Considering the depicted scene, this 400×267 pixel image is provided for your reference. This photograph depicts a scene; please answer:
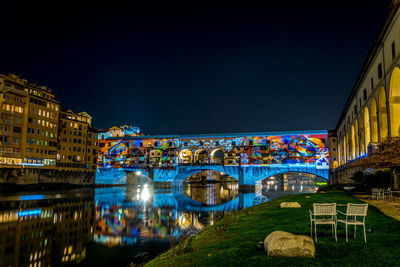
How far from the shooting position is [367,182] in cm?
3419

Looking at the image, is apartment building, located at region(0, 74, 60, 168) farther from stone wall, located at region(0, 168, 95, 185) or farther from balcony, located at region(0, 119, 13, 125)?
stone wall, located at region(0, 168, 95, 185)

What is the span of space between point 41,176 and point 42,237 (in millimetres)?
65536

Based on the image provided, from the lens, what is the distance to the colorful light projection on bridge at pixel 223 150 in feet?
290

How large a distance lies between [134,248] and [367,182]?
25916 millimetres

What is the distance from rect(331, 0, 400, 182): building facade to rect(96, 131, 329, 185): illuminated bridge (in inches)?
1408

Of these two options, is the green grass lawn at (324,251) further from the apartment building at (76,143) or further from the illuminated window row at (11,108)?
the apartment building at (76,143)

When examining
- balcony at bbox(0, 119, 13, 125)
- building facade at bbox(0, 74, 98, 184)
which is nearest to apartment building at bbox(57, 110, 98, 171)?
building facade at bbox(0, 74, 98, 184)

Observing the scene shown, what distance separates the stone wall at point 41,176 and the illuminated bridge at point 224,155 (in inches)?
402

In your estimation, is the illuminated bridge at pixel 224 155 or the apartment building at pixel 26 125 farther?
the illuminated bridge at pixel 224 155

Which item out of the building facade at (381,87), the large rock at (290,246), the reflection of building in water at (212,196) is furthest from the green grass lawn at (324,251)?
the reflection of building in water at (212,196)

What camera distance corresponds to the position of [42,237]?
25.2 metres

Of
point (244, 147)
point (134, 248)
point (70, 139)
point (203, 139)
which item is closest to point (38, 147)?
point (70, 139)

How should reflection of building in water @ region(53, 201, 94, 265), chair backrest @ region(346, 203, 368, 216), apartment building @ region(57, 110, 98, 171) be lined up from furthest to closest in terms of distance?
apartment building @ region(57, 110, 98, 171) < reflection of building in water @ region(53, 201, 94, 265) < chair backrest @ region(346, 203, 368, 216)

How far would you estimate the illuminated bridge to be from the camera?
88.4 metres
